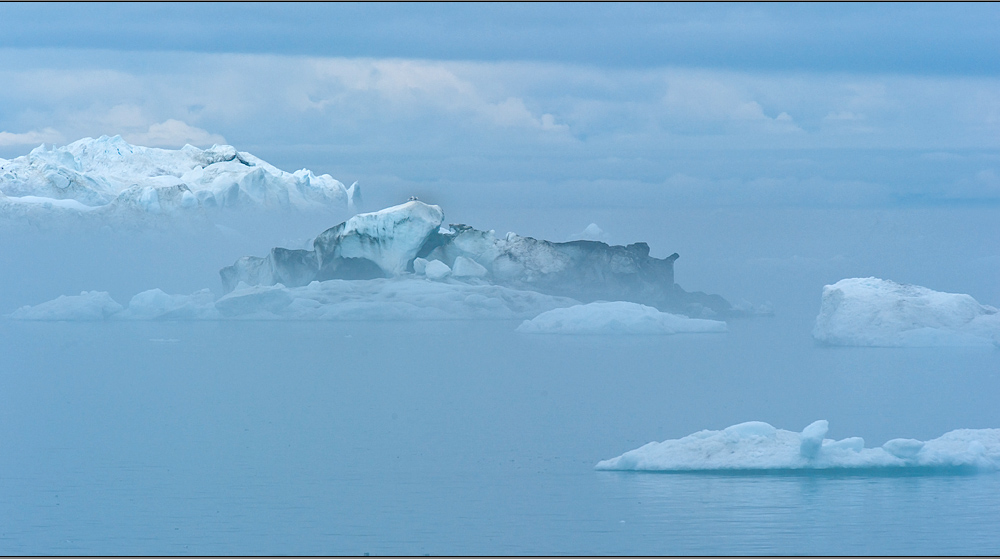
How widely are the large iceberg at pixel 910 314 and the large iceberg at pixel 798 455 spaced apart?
1797 centimetres

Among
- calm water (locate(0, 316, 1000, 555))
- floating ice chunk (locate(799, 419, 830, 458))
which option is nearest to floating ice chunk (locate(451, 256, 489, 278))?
calm water (locate(0, 316, 1000, 555))

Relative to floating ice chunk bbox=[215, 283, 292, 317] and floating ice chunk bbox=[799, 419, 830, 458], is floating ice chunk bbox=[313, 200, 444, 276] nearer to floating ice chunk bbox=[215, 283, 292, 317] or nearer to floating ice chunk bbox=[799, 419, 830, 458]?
floating ice chunk bbox=[215, 283, 292, 317]

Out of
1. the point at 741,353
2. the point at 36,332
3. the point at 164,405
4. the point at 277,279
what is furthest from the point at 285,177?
the point at 164,405

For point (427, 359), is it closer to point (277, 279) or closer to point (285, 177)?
point (277, 279)

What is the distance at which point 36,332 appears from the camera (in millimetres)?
52469

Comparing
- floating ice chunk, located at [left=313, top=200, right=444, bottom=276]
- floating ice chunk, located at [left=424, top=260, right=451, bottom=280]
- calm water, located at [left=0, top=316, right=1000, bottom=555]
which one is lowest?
calm water, located at [left=0, top=316, right=1000, bottom=555]

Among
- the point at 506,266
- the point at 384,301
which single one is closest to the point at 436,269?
the point at 384,301

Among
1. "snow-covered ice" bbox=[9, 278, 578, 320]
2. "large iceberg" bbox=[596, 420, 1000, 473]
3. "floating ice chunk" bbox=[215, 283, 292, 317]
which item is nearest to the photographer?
"large iceberg" bbox=[596, 420, 1000, 473]

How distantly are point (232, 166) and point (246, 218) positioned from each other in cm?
588

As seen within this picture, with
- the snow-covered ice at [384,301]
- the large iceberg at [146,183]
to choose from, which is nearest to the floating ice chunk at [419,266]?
the snow-covered ice at [384,301]

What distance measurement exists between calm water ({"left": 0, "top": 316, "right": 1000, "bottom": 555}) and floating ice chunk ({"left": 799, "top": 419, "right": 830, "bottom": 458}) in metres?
0.36

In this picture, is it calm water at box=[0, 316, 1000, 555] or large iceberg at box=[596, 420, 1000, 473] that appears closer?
calm water at box=[0, 316, 1000, 555]

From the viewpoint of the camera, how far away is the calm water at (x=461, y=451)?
11.2 m

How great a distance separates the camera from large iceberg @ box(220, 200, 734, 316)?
142 feet
